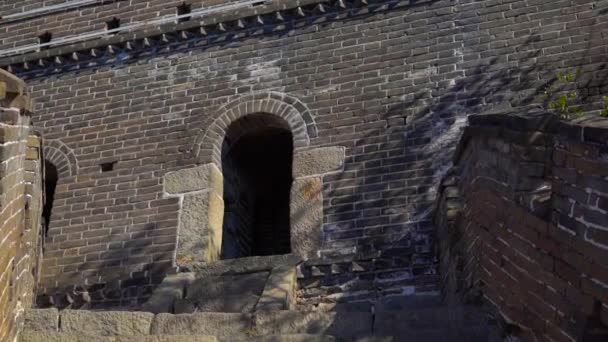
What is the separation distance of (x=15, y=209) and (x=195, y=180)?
4.28 m

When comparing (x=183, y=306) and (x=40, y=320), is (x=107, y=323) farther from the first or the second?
(x=183, y=306)

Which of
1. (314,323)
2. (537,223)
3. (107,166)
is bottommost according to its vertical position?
(314,323)

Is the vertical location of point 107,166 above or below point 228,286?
above

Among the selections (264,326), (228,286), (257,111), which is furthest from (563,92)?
(264,326)

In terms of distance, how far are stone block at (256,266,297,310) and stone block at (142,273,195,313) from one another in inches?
35.3

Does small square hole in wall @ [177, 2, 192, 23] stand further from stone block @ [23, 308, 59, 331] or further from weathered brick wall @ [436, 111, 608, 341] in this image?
stone block @ [23, 308, 59, 331]

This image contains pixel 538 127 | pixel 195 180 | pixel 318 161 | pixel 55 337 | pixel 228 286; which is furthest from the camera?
pixel 195 180

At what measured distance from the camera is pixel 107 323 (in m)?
4.99

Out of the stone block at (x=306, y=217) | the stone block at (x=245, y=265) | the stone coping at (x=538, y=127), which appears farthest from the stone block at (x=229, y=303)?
the stone coping at (x=538, y=127)

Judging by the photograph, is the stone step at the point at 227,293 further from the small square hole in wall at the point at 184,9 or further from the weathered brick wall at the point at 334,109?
the small square hole in wall at the point at 184,9

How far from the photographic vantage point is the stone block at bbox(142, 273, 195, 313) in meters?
6.88

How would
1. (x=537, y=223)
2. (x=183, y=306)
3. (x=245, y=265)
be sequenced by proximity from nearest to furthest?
(x=537, y=223) < (x=183, y=306) < (x=245, y=265)

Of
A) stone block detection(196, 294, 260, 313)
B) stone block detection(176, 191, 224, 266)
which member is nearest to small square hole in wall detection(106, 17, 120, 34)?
stone block detection(176, 191, 224, 266)

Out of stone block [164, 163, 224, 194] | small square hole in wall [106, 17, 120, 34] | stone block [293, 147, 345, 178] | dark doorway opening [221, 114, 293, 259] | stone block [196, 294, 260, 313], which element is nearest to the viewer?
stone block [196, 294, 260, 313]
